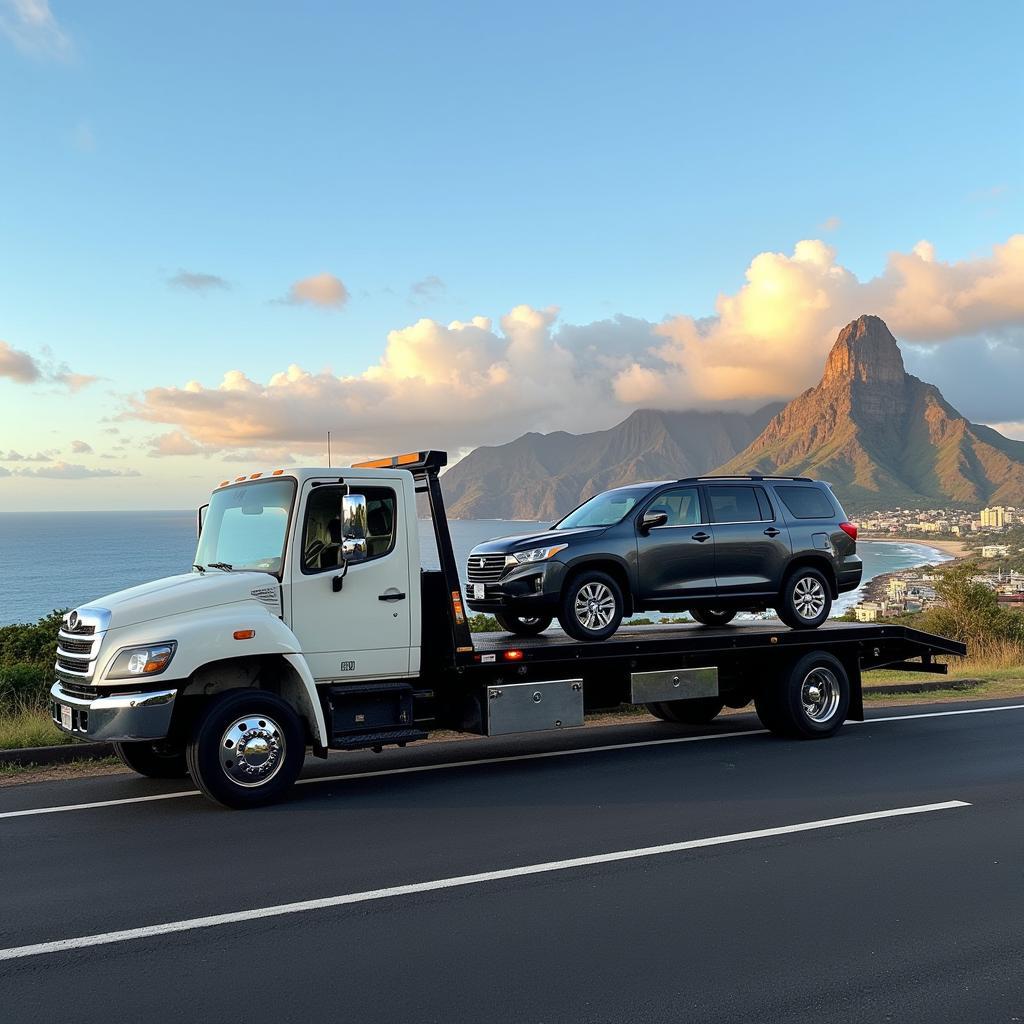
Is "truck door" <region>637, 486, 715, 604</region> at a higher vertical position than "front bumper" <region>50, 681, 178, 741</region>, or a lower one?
higher

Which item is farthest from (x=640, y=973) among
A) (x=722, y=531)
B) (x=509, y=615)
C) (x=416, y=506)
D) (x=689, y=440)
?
(x=689, y=440)

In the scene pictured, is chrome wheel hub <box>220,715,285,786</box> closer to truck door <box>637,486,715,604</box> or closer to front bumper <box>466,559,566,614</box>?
front bumper <box>466,559,566,614</box>

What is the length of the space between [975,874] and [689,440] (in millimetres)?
193700

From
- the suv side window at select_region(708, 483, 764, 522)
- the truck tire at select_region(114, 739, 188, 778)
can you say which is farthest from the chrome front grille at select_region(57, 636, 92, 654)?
the suv side window at select_region(708, 483, 764, 522)

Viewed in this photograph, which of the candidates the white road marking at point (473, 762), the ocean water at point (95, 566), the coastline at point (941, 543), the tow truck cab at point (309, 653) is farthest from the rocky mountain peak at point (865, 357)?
the tow truck cab at point (309, 653)

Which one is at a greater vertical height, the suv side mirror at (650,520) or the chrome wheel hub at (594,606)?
the suv side mirror at (650,520)

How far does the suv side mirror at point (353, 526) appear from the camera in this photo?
7.96 meters

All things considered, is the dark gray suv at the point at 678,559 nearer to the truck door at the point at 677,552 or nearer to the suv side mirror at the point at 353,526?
the truck door at the point at 677,552

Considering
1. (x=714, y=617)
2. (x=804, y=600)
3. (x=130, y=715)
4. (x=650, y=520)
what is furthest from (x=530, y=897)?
(x=714, y=617)

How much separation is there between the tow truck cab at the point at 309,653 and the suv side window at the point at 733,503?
1523 mm

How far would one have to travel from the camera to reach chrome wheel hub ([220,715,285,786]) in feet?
25.6

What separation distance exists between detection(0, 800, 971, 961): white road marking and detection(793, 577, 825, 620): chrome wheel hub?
3.92 m

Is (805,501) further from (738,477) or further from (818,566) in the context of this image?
(738,477)

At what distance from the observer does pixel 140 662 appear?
25.1 feet
